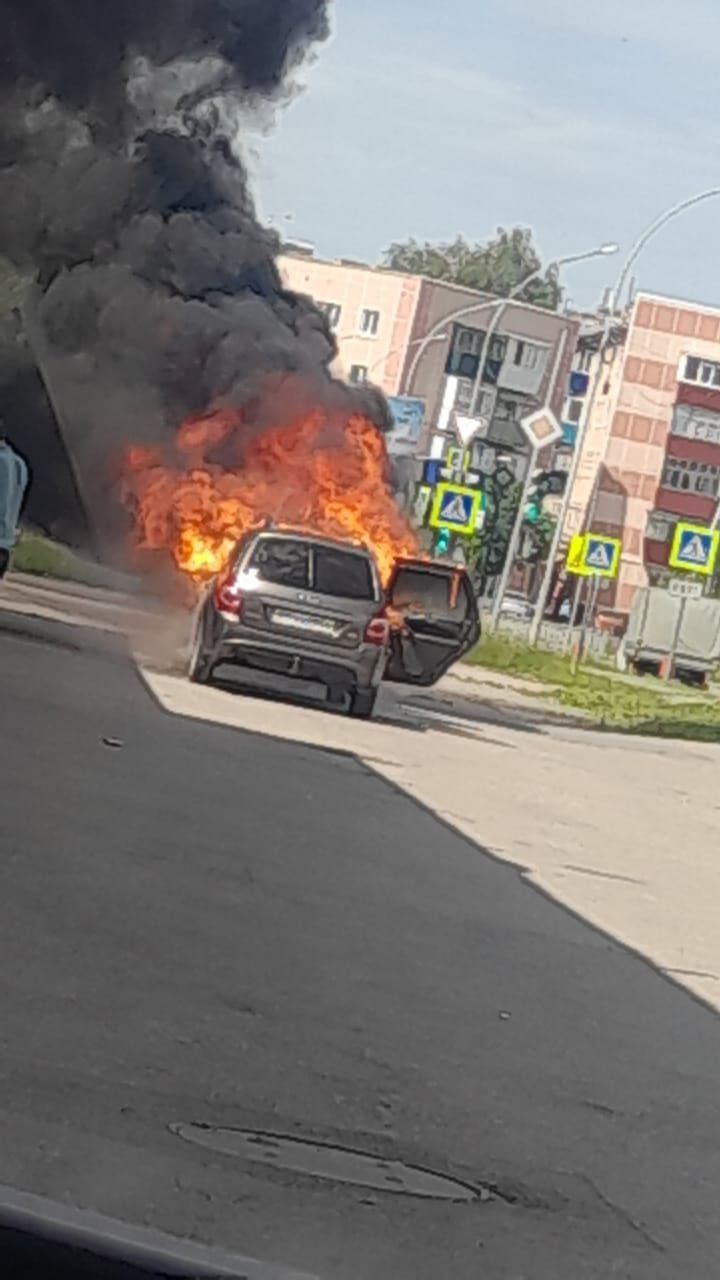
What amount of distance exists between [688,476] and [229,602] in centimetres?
7588

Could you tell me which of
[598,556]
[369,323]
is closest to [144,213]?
[598,556]

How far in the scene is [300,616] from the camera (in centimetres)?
2352

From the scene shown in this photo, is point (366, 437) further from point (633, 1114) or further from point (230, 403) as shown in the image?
point (633, 1114)

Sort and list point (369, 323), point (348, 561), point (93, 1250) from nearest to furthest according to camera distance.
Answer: point (93, 1250) < point (348, 561) < point (369, 323)

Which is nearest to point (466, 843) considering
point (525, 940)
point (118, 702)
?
point (525, 940)

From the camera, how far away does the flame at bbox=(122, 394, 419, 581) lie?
30672 mm

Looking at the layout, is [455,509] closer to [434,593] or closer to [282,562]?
[434,593]

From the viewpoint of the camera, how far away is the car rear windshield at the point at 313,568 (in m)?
23.8

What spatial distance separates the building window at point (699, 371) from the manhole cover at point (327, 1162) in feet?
295

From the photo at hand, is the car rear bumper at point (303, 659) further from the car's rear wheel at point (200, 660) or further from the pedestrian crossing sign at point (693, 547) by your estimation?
the pedestrian crossing sign at point (693, 547)

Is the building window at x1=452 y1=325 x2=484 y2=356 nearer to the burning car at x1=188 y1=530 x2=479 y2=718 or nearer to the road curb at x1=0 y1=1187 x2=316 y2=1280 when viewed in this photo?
the burning car at x1=188 y1=530 x2=479 y2=718

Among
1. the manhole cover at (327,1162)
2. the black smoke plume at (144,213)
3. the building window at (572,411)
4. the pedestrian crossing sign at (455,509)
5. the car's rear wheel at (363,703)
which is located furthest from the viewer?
the building window at (572,411)

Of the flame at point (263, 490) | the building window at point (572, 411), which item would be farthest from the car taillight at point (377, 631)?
the building window at point (572, 411)

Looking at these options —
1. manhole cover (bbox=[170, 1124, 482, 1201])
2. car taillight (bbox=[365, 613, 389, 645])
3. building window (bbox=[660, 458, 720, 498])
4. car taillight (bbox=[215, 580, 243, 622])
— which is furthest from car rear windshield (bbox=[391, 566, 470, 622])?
building window (bbox=[660, 458, 720, 498])
